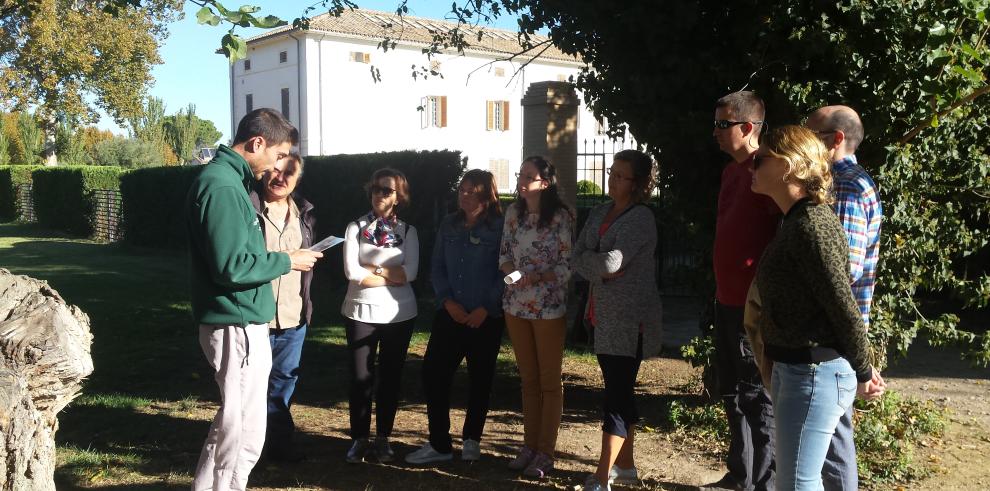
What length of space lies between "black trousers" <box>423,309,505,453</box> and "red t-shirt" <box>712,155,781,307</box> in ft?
5.52

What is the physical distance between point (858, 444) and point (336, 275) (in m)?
9.79

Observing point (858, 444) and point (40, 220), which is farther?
point (40, 220)

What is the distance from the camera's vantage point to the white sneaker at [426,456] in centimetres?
557

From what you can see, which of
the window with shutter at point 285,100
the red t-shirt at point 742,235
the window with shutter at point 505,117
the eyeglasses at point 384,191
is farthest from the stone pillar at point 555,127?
the window with shutter at point 285,100

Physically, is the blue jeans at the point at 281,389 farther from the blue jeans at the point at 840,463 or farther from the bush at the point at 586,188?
the bush at the point at 586,188

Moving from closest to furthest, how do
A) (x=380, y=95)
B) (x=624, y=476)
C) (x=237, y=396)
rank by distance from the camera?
(x=237, y=396)
(x=624, y=476)
(x=380, y=95)

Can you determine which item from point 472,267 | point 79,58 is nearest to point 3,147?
point 79,58

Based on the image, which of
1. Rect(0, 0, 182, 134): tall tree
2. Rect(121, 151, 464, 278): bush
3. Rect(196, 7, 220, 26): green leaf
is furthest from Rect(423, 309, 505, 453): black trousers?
Rect(0, 0, 182, 134): tall tree

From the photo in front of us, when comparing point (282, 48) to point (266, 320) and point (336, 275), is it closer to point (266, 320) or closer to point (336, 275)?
point (336, 275)

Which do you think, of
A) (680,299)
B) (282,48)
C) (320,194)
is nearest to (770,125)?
(680,299)

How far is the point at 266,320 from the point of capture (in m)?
4.01

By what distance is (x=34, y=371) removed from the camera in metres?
3.47

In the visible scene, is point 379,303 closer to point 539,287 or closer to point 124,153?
point 539,287

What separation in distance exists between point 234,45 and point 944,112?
4116 mm
